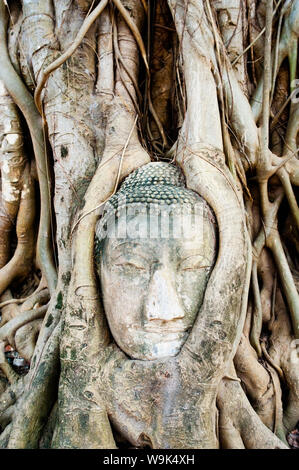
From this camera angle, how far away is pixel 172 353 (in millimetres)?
1504

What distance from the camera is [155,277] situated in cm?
146

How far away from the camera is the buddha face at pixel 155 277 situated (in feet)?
4.87

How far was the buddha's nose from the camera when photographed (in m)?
1.44

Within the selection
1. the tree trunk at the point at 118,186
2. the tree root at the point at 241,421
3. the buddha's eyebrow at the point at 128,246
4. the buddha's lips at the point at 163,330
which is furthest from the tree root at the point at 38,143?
the tree root at the point at 241,421

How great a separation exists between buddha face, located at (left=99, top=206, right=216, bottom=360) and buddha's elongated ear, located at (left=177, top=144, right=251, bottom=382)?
58 mm

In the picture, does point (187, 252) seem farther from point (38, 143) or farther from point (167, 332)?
point (38, 143)

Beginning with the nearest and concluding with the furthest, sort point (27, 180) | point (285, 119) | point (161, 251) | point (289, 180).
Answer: point (161, 251), point (289, 180), point (285, 119), point (27, 180)

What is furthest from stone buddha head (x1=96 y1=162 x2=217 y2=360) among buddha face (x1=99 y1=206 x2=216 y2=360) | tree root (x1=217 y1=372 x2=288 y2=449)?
tree root (x1=217 y1=372 x2=288 y2=449)

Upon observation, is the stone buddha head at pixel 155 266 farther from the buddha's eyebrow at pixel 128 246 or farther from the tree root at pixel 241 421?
the tree root at pixel 241 421

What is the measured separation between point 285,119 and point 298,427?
1.74 metres

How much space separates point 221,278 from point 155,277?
0.27 metres

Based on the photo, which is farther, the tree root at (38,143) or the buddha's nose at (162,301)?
the tree root at (38,143)

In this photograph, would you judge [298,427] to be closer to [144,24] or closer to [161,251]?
[161,251]
